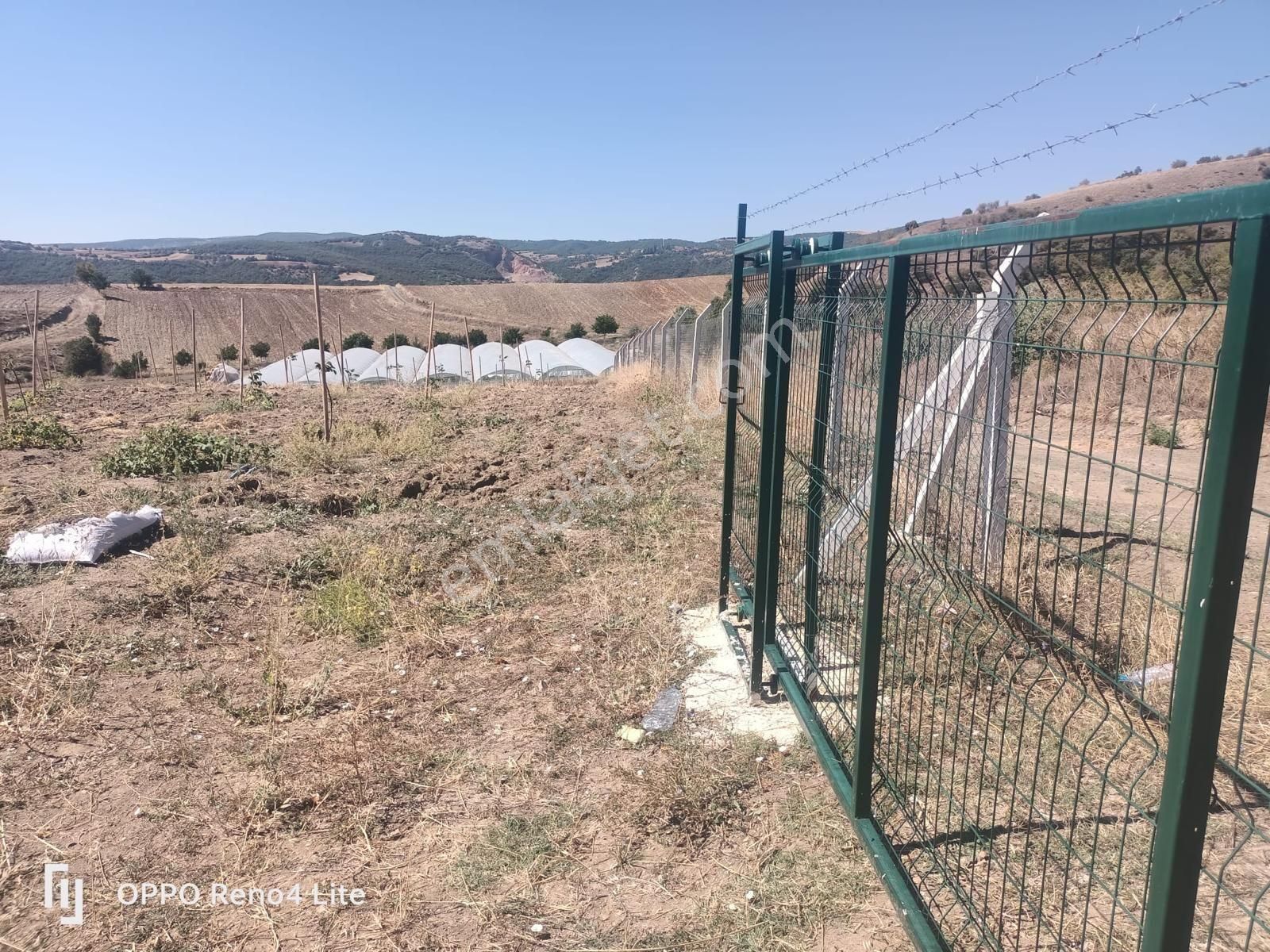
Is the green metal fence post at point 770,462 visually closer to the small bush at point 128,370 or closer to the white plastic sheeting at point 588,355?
the white plastic sheeting at point 588,355

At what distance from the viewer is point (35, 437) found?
1159 centimetres

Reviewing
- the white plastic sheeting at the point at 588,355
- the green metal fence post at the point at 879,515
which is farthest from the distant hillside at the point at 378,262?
the green metal fence post at the point at 879,515

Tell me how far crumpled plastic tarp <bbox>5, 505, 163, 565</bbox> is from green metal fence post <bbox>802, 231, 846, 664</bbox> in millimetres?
5207

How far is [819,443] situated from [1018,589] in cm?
163

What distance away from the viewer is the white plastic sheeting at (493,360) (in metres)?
32.4

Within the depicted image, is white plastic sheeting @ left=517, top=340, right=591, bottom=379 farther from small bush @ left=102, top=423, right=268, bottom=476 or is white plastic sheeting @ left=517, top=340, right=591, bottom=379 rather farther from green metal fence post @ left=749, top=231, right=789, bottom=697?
green metal fence post @ left=749, top=231, right=789, bottom=697

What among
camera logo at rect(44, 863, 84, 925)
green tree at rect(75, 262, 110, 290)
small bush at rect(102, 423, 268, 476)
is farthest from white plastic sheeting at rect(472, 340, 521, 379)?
green tree at rect(75, 262, 110, 290)

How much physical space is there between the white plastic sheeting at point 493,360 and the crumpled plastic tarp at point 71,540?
81.5 feet

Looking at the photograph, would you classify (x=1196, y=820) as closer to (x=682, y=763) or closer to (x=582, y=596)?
(x=682, y=763)

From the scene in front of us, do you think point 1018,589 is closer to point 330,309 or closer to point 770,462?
point 770,462

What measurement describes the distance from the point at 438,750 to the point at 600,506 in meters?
4.08

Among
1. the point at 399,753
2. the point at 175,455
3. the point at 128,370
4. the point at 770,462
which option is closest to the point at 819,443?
the point at 770,462

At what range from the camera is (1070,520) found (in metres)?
5.85

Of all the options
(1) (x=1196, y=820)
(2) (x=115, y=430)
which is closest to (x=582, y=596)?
(1) (x=1196, y=820)
